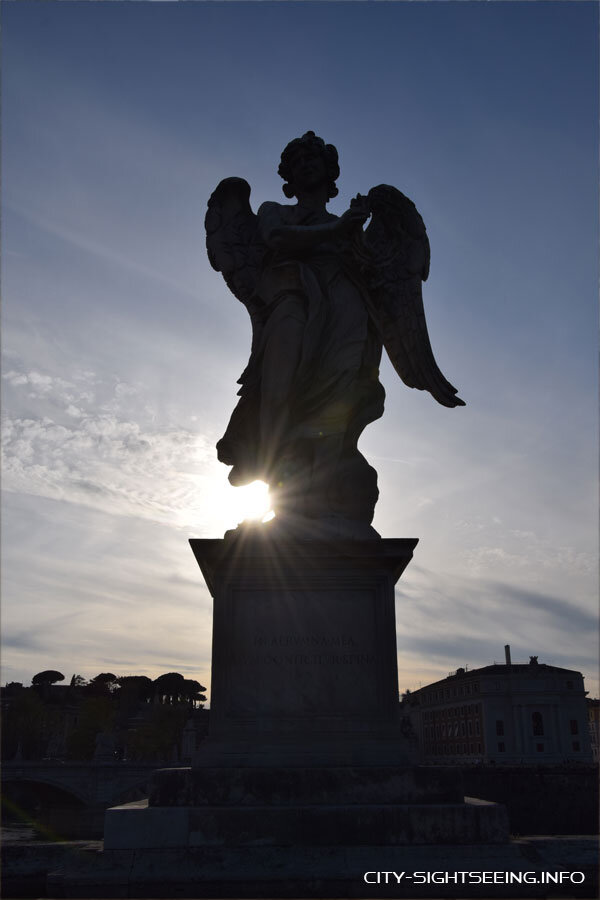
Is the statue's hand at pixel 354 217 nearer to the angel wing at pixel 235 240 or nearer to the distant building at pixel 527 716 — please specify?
the angel wing at pixel 235 240

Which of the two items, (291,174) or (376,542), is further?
(291,174)

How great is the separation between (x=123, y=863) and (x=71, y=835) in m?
61.6

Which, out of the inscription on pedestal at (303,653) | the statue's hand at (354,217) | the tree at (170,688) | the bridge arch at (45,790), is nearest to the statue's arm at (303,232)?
the statue's hand at (354,217)

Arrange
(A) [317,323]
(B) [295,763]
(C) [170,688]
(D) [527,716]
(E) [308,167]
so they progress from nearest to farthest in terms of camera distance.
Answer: (B) [295,763] → (A) [317,323] → (E) [308,167] → (D) [527,716] → (C) [170,688]

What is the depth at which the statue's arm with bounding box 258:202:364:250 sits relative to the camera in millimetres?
6973

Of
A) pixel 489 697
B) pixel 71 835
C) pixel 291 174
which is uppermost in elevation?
pixel 291 174

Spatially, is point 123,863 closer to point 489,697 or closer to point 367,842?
point 367,842

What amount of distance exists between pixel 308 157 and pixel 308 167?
0.11 meters

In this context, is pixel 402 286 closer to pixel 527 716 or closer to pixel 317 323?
pixel 317 323

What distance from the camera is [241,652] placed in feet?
18.6

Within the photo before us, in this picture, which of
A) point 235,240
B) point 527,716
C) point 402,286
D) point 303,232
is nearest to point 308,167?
point 303,232

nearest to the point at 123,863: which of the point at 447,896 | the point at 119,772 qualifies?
the point at 447,896

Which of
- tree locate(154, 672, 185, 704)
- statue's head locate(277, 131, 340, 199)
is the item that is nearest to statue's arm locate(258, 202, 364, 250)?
statue's head locate(277, 131, 340, 199)

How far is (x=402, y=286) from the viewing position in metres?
7.16
